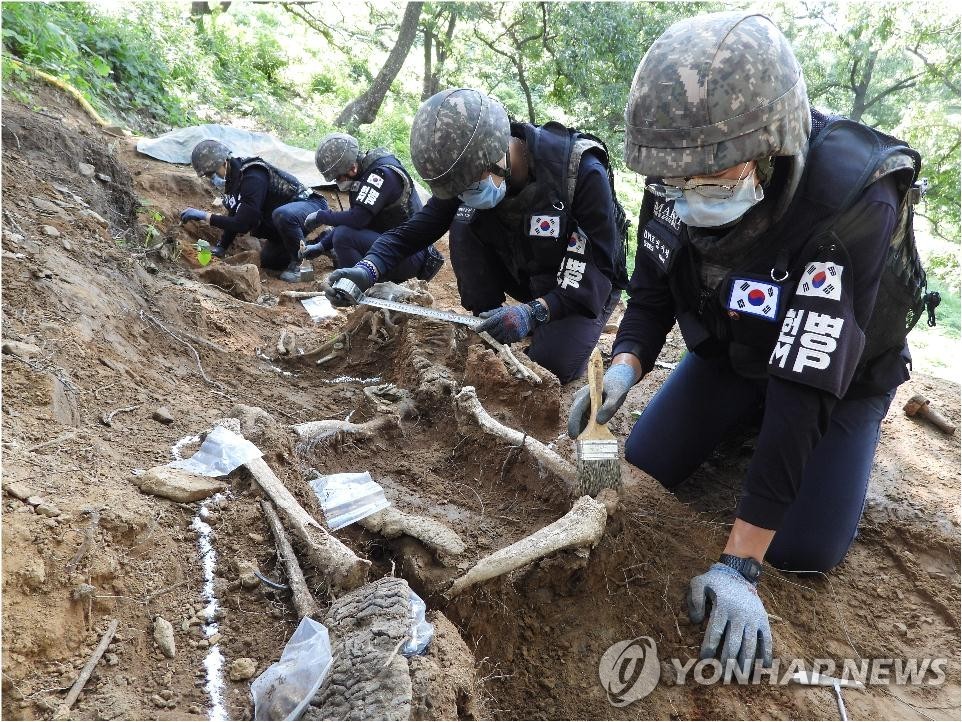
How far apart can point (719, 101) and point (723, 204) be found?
306 mm

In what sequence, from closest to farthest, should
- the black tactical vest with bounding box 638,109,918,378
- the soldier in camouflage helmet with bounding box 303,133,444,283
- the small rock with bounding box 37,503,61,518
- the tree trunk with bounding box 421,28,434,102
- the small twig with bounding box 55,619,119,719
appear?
the small twig with bounding box 55,619,119,719
the small rock with bounding box 37,503,61,518
the black tactical vest with bounding box 638,109,918,378
the soldier in camouflage helmet with bounding box 303,133,444,283
the tree trunk with bounding box 421,28,434,102

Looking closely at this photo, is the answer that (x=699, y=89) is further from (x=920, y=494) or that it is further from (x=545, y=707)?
(x=920, y=494)

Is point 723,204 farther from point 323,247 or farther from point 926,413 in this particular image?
point 323,247

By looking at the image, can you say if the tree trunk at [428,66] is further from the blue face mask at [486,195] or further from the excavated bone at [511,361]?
the excavated bone at [511,361]

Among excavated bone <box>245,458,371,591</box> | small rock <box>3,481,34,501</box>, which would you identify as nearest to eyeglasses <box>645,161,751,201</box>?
excavated bone <box>245,458,371,591</box>

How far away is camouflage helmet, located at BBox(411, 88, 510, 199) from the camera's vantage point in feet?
10.0

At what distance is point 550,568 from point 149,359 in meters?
2.21

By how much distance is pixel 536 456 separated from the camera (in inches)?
106

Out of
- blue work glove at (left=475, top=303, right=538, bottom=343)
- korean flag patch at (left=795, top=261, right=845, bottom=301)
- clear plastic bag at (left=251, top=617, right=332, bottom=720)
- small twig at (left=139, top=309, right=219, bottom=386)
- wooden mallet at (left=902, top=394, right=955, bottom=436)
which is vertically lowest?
small twig at (left=139, top=309, right=219, bottom=386)

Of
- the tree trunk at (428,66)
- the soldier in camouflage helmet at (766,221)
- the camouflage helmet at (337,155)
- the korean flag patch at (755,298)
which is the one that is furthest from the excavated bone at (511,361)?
the tree trunk at (428,66)

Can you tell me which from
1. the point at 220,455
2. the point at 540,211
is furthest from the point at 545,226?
the point at 220,455

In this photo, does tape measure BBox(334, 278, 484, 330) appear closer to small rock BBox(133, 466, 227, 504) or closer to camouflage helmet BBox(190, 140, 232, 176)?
small rock BBox(133, 466, 227, 504)

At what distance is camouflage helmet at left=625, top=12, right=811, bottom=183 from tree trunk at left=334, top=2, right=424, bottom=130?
1021cm

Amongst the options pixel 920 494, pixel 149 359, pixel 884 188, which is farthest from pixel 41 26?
pixel 920 494
